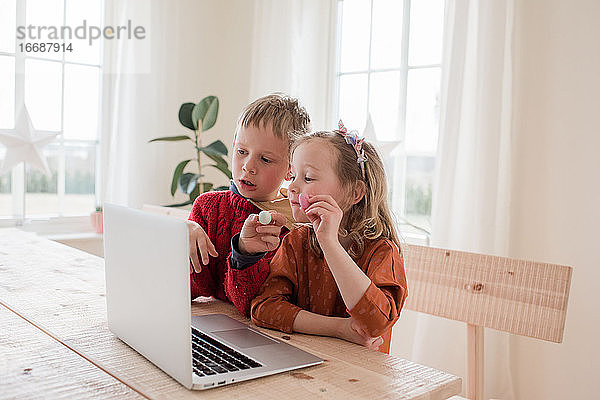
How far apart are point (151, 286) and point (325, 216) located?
316 millimetres

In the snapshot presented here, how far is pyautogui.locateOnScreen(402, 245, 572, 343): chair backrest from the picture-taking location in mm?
1279

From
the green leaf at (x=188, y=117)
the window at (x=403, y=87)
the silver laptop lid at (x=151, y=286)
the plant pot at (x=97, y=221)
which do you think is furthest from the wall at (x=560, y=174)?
the plant pot at (x=97, y=221)

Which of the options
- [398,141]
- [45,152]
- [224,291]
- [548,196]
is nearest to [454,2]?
[398,141]

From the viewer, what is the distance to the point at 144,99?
10.5ft

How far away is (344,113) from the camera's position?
2996 mm

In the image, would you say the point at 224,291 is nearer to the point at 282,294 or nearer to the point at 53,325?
the point at 282,294

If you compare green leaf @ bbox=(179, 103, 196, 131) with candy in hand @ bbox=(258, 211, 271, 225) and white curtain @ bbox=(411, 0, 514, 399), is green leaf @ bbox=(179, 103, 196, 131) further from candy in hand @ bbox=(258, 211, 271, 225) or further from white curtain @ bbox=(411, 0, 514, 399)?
candy in hand @ bbox=(258, 211, 271, 225)

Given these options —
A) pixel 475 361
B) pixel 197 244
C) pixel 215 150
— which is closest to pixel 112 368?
pixel 197 244

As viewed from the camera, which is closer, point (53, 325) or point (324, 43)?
point (53, 325)

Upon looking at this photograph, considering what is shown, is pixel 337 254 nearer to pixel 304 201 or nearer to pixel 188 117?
pixel 304 201

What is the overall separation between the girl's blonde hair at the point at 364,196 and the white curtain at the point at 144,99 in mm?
2196

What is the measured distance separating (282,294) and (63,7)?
259cm

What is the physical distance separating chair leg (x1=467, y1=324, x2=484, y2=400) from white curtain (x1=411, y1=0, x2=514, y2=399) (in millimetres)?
712

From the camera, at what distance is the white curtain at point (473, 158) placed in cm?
223
